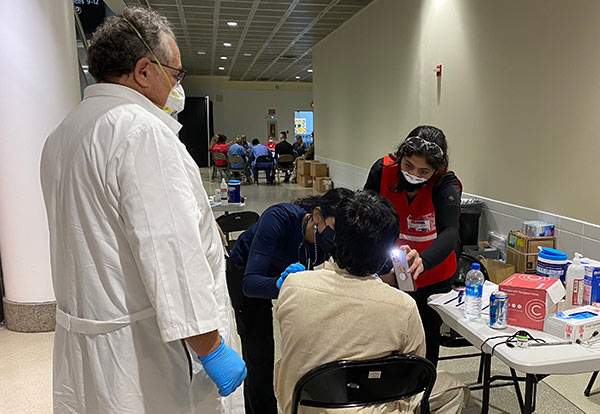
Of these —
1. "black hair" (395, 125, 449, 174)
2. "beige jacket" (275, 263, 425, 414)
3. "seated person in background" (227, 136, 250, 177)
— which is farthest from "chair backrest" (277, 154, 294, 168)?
"beige jacket" (275, 263, 425, 414)

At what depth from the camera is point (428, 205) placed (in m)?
2.28

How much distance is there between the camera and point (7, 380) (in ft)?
8.98

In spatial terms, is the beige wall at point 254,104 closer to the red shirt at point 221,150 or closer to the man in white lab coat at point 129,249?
the red shirt at point 221,150

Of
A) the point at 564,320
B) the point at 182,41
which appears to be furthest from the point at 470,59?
the point at 182,41

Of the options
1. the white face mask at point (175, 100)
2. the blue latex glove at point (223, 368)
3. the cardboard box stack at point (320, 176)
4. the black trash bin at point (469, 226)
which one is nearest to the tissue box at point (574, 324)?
the blue latex glove at point (223, 368)

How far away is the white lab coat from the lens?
108 cm

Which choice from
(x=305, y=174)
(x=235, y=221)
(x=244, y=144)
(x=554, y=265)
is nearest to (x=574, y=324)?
(x=554, y=265)

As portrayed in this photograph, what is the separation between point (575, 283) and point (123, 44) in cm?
187

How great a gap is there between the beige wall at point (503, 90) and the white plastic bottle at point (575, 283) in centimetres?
163

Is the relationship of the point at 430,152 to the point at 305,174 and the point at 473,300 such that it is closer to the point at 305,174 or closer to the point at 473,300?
the point at 473,300

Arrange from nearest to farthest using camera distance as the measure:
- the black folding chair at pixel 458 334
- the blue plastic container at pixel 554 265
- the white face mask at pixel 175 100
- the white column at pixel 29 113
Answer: the white face mask at pixel 175 100 < the blue plastic container at pixel 554 265 < the black folding chair at pixel 458 334 < the white column at pixel 29 113

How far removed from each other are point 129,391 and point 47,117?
8.72 feet

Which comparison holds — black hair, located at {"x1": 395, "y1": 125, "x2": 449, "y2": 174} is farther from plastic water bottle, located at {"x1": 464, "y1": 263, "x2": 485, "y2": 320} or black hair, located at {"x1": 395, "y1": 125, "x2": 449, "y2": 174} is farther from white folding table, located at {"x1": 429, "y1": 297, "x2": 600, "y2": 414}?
white folding table, located at {"x1": 429, "y1": 297, "x2": 600, "y2": 414}

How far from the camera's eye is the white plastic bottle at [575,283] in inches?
72.3
